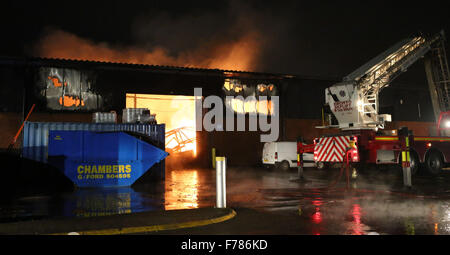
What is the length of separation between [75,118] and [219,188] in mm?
18765

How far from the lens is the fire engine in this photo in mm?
13359

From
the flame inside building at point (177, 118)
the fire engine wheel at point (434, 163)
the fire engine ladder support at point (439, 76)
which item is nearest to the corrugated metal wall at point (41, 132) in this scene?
the flame inside building at point (177, 118)

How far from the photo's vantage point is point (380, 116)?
14.9 metres

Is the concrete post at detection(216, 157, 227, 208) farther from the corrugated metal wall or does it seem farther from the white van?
the white van

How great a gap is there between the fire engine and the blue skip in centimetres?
687

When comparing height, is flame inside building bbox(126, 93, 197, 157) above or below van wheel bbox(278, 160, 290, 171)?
above

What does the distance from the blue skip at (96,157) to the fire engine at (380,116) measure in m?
6.87

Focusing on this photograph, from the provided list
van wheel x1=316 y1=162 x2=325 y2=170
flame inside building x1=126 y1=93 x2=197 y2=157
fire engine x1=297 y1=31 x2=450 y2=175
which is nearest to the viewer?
fire engine x1=297 y1=31 x2=450 y2=175

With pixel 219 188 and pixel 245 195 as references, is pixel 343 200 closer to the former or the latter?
pixel 245 195

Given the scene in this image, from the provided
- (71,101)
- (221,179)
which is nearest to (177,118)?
(71,101)

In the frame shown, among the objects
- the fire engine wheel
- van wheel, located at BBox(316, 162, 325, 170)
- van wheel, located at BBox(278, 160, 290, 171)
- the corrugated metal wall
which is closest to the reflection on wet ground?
the corrugated metal wall

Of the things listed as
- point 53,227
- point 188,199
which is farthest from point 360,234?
→ point 188,199

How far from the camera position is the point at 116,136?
14562 mm

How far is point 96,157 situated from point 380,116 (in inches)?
444
